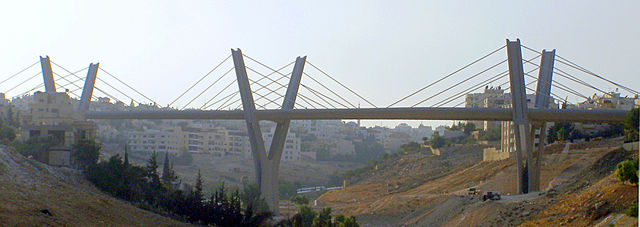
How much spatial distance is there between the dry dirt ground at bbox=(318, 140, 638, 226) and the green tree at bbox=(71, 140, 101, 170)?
15444 millimetres

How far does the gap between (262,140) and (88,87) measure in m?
17.1

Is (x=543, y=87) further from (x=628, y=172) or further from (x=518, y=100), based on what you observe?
(x=628, y=172)

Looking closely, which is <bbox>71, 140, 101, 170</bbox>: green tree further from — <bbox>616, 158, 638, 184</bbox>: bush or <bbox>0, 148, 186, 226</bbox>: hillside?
<bbox>616, 158, 638, 184</bbox>: bush

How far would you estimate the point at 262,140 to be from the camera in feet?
137

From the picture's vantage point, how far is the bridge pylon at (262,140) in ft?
136

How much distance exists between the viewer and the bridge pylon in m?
41.5

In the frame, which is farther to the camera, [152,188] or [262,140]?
[262,140]

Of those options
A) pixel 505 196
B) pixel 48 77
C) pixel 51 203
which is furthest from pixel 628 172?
pixel 48 77

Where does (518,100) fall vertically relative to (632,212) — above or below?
above

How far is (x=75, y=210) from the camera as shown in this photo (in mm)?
22078

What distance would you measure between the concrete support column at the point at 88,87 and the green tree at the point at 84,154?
14.4 m

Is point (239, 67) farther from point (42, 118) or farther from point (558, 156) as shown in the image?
point (558, 156)

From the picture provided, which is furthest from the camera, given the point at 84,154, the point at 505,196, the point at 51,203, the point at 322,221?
the point at 505,196

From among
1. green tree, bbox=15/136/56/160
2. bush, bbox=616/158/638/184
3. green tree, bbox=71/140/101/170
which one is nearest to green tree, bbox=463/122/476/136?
green tree, bbox=15/136/56/160
